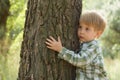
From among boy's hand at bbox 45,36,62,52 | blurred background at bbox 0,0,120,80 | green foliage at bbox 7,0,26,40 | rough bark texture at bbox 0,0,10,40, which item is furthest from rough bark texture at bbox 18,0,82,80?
rough bark texture at bbox 0,0,10,40

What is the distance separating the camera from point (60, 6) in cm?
308

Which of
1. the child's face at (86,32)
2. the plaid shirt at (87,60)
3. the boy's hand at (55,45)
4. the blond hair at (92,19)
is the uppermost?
the blond hair at (92,19)

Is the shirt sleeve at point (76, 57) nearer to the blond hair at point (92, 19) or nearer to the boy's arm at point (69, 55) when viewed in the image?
the boy's arm at point (69, 55)

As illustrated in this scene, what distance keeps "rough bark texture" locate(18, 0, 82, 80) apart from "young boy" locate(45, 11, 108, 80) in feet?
0.20

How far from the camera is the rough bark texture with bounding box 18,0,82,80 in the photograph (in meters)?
3.05

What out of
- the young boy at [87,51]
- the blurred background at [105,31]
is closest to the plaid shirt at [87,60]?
the young boy at [87,51]

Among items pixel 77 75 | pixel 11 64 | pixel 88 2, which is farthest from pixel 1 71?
pixel 88 2

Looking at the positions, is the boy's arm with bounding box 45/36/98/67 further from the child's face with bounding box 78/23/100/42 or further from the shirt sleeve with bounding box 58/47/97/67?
the child's face with bounding box 78/23/100/42

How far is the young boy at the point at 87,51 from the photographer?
9.87ft

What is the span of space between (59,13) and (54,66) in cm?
42

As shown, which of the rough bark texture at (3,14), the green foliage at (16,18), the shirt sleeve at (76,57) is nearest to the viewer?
the shirt sleeve at (76,57)

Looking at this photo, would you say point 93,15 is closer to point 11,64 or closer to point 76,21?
point 76,21

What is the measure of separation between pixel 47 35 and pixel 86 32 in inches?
12.8

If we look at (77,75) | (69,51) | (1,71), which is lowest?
(1,71)
